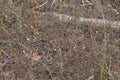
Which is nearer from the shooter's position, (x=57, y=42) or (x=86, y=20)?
(x=57, y=42)

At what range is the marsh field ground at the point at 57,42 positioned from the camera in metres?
2.57

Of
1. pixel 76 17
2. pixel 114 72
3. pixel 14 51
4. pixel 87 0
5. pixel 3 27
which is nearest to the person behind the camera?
pixel 114 72

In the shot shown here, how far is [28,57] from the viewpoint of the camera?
2.61 m

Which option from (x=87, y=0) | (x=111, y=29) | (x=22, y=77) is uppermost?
(x=87, y=0)

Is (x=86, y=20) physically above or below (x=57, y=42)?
above

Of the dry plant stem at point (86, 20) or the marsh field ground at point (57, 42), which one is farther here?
the dry plant stem at point (86, 20)

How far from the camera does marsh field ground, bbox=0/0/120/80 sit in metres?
2.57

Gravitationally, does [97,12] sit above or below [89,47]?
above

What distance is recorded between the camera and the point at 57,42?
2832 millimetres

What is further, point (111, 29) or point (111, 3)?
point (111, 3)

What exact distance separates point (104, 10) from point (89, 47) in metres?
0.70

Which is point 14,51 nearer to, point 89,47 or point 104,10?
point 89,47

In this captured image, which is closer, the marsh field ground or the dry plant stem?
the marsh field ground

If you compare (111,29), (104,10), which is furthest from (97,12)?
(111,29)
